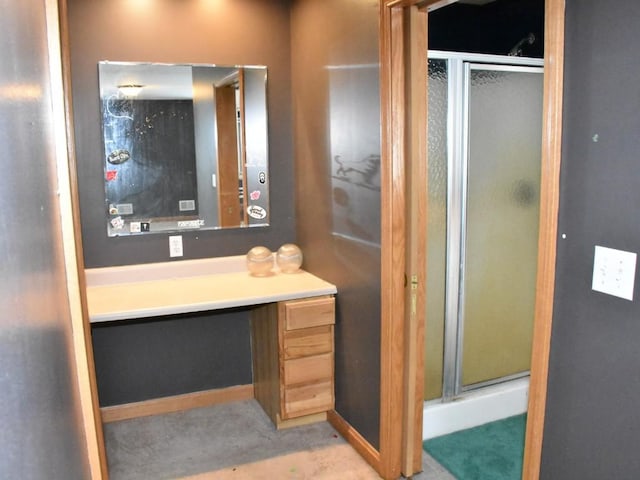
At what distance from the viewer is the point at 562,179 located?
1423 millimetres

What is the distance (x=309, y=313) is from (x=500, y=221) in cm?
111

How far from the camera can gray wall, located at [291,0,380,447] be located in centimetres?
242

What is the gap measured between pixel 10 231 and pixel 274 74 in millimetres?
2748

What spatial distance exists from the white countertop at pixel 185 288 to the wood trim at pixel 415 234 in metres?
0.52

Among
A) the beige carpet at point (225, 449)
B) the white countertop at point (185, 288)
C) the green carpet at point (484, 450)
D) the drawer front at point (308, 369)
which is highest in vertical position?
the white countertop at point (185, 288)

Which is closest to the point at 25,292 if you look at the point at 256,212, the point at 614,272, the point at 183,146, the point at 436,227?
the point at 614,272

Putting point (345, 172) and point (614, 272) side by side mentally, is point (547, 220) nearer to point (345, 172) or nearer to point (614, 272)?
point (614, 272)

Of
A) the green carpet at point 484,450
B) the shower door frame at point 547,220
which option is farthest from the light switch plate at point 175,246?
the shower door frame at point 547,220

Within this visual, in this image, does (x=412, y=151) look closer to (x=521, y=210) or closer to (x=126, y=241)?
(x=521, y=210)

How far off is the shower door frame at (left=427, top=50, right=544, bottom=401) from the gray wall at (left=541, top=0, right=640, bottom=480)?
4.39 feet

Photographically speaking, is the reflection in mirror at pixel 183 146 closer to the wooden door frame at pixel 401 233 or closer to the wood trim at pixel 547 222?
the wooden door frame at pixel 401 233

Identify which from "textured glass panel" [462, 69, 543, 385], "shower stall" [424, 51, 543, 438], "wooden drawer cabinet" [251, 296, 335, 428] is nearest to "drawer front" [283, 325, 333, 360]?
"wooden drawer cabinet" [251, 296, 335, 428]

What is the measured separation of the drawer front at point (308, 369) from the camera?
2.78 metres

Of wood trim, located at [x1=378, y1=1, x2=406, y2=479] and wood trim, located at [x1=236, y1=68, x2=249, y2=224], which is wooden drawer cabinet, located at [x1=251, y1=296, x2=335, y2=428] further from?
wood trim, located at [x1=236, y1=68, x2=249, y2=224]
